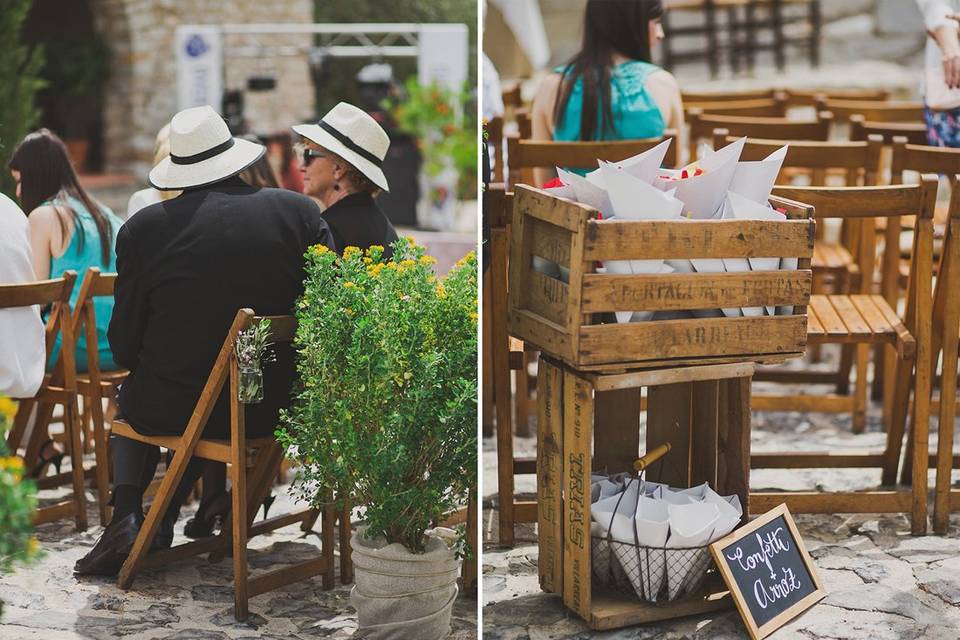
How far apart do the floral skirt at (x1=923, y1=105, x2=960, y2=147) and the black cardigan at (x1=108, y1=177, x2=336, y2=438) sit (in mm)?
2655

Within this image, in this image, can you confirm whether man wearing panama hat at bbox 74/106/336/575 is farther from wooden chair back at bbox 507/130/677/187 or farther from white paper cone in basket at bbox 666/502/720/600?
white paper cone in basket at bbox 666/502/720/600

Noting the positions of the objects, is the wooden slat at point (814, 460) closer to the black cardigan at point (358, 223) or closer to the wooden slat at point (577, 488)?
the wooden slat at point (577, 488)

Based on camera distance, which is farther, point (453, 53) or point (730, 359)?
point (453, 53)

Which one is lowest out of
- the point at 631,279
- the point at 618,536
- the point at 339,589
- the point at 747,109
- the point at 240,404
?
the point at 339,589

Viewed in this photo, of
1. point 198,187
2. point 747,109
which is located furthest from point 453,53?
point 198,187

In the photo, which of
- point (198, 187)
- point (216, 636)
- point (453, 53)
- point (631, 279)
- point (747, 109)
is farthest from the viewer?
point (453, 53)

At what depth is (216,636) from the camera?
10.9ft

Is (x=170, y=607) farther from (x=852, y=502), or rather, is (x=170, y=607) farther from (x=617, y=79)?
(x=617, y=79)

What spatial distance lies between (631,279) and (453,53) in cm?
1033

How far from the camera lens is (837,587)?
3496 mm

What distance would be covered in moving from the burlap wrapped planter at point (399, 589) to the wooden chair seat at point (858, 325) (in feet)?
4.68

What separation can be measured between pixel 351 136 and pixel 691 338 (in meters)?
1.47

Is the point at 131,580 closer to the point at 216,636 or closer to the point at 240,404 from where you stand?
the point at 216,636

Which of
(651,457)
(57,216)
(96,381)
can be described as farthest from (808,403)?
(57,216)
